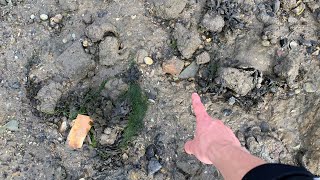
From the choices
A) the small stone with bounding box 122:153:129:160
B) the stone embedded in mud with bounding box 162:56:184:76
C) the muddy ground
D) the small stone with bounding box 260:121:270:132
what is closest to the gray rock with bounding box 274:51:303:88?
the muddy ground

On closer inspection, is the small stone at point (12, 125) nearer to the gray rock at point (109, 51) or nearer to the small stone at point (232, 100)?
the gray rock at point (109, 51)

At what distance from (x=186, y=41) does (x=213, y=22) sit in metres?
0.24

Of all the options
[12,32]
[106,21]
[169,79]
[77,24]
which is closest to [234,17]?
[169,79]

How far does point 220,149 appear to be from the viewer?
8.56ft

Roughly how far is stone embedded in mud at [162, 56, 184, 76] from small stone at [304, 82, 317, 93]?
0.89 meters

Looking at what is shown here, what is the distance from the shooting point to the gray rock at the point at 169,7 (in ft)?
10.9

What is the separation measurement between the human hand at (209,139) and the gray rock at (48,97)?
105 cm

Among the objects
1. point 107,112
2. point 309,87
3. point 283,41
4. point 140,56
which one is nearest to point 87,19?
point 140,56

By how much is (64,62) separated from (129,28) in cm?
54

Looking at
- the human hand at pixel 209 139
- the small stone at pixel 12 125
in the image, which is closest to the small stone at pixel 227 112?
the human hand at pixel 209 139

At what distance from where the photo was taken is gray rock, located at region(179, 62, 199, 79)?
3.31 metres

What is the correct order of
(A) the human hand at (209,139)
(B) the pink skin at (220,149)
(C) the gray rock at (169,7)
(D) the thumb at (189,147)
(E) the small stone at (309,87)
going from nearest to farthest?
(B) the pink skin at (220,149)
(A) the human hand at (209,139)
(D) the thumb at (189,147)
(E) the small stone at (309,87)
(C) the gray rock at (169,7)

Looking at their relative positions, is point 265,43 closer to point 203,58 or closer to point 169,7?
point 203,58

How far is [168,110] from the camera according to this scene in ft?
10.6
